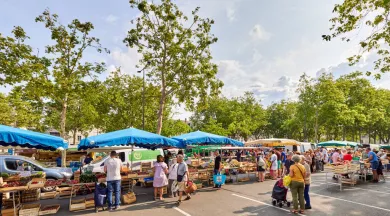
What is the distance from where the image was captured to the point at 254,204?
8.34 meters

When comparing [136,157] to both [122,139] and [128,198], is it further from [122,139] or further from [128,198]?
[128,198]

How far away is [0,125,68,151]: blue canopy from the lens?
264 inches

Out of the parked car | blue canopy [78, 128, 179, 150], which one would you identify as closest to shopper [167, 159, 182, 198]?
blue canopy [78, 128, 179, 150]

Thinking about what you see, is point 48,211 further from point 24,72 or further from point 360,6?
point 360,6

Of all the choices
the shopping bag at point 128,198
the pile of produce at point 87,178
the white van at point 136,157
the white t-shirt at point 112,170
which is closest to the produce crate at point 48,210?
the pile of produce at point 87,178

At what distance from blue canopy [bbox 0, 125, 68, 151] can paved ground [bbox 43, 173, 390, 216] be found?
7.27ft

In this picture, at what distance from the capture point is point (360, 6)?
9.22 m

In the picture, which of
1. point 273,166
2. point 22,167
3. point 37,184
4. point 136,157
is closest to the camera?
point 37,184

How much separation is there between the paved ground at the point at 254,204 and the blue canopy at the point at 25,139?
2215 mm

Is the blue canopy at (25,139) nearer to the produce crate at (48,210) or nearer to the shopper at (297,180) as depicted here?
the produce crate at (48,210)

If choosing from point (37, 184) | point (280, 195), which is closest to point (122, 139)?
point (37, 184)

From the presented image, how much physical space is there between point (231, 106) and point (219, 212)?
1838 inches

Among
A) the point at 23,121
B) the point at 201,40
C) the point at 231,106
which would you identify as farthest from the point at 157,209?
the point at 231,106

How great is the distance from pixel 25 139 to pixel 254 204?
24.8 ft
